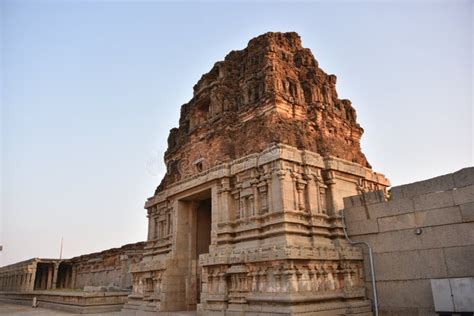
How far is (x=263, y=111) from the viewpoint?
15.6 metres

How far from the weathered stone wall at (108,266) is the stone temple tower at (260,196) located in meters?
15.5

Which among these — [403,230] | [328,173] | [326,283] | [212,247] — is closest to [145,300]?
[212,247]

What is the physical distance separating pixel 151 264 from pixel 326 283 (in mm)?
7899

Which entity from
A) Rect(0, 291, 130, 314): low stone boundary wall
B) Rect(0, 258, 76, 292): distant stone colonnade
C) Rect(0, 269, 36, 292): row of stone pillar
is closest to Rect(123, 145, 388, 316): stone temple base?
Rect(0, 291, 130, 314): low stone boundary wall

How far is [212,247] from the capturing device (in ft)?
45.1

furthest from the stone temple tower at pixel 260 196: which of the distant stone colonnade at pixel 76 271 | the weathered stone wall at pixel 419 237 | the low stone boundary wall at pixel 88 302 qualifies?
the distant stone colonnade at pixel 76 271

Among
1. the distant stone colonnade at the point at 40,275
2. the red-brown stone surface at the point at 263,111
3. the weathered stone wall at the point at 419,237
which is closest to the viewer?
the weathered stone wall at the point at 419,237

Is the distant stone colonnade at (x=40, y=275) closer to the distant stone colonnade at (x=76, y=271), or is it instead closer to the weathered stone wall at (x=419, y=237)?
the distant stone colonnade at (x=76, y=271)

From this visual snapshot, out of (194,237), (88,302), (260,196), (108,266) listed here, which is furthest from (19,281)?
(260,196)

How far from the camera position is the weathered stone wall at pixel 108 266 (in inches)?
1297

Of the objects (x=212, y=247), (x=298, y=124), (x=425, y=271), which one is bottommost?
(x=425, y=271)

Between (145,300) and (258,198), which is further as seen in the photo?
(145,300)

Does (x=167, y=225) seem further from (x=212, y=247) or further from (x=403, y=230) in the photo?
(x=403, y=230)

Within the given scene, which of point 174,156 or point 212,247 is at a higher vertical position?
point 174,156
